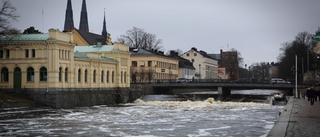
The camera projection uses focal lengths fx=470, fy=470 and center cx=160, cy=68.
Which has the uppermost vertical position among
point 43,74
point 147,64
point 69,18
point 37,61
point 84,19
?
point 84,19

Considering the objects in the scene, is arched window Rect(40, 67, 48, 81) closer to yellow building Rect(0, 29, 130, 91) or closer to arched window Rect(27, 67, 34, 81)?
yellow building Rect(0, 29, 130, 91)

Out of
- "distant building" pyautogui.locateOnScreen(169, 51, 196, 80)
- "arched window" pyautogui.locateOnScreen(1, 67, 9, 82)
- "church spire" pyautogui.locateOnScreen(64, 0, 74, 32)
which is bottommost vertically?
"arched window" pyautogui.locateOnScreen(1, 67, 9, 82)

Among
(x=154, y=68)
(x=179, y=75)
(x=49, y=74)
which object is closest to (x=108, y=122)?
(x=49, y=74)

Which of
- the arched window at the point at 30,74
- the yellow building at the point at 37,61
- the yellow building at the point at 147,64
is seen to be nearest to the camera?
the yellow building at the point at 37,61

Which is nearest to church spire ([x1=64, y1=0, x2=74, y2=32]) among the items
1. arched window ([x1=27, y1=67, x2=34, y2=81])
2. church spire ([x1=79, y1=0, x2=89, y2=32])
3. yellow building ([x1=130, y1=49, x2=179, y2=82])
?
church spire ([x1=79, y1=0, x2=89, y2=32])

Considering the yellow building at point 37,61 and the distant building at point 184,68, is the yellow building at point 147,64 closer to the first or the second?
the distant building at point 184,68

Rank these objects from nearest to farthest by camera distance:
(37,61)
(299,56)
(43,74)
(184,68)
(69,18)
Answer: (37,61) < (43,74) < (299,56) < (184,68) < (69,18)

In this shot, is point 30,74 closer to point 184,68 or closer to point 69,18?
point 184,68

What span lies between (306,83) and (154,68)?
134 feet

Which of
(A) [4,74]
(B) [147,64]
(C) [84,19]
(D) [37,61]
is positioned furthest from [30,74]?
(C) [84,19]

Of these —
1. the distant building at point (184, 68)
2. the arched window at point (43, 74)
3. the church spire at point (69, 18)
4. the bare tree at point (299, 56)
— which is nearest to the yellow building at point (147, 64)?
the distant building at point (184, 68)

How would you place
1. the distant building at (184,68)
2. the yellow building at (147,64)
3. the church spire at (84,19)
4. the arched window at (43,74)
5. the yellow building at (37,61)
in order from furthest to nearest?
1. the church spire at (84,19)
2. the distant building at (184,68)
3. the yellow building at (147,64)
4. the arched window at (43,74)
5. the yellow building at (37,61)

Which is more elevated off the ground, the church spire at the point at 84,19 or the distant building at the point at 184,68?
the church spire at the point at 84,19

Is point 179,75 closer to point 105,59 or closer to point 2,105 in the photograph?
point 105,59
